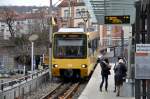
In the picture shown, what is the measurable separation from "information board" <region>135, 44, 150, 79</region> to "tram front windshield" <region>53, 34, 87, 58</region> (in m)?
19.1

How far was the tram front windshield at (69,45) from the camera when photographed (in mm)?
34062

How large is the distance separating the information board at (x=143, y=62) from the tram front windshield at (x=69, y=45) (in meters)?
19.1

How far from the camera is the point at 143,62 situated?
14898mm

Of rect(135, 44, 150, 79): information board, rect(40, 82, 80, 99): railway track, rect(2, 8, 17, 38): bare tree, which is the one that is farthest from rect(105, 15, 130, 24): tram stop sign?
rect(2, 8, 17, 38): bare tree

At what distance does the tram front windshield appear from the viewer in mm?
34062

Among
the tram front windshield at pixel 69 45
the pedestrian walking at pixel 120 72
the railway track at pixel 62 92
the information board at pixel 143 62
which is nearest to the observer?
the information board at pixel 143 62

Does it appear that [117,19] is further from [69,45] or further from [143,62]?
[143,62]

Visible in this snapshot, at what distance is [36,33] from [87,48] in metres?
57.8

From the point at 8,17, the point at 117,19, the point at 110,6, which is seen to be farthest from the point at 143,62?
the point at 8,17

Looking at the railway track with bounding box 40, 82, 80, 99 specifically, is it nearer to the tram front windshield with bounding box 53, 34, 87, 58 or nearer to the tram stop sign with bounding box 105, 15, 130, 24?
the tram front windshield with bounding box 53, 34, 87, 58

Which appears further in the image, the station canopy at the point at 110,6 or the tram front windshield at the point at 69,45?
the tram front windshield at the point at 69,45

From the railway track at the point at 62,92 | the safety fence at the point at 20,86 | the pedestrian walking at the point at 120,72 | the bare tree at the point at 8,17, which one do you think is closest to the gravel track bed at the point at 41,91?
the safety fence at the point at 20,86

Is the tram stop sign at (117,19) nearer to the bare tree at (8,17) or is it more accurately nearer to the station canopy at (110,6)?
the station canopy at (110,6)

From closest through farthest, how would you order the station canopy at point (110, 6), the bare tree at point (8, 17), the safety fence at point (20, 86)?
the station canopy at point (110, 6)
the safety fence at point (20, 86)
the bare tree at point (8, 17)
